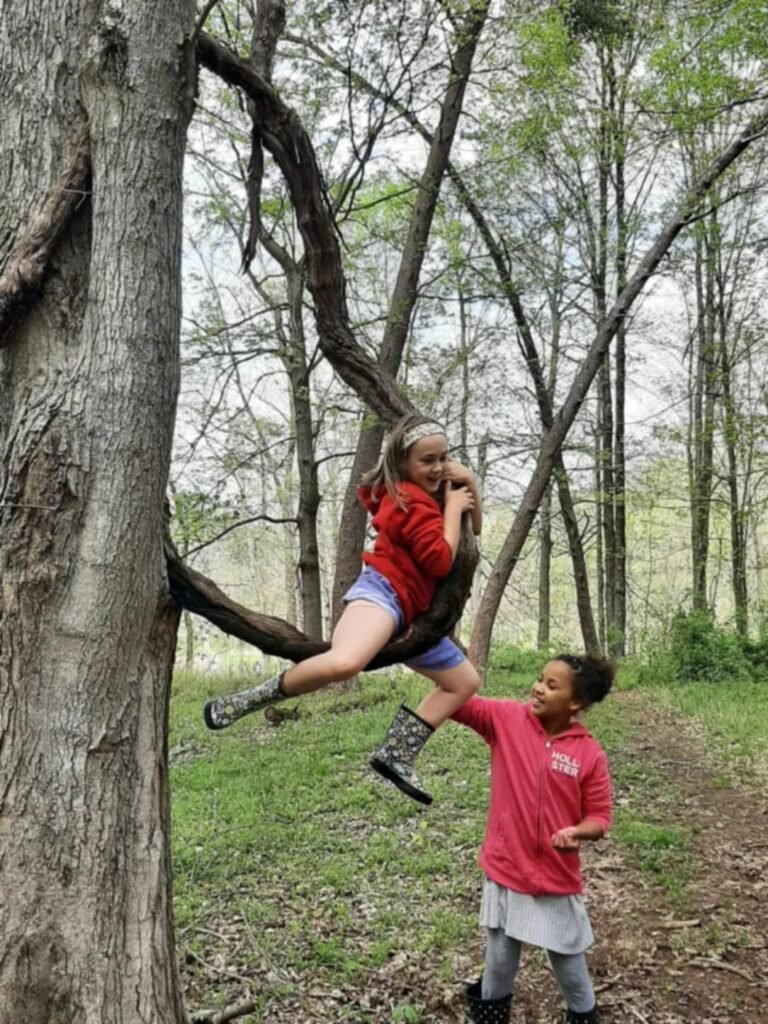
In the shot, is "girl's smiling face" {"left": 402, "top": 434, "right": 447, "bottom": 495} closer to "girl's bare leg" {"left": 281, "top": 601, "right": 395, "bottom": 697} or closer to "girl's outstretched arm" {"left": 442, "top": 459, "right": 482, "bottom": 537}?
"girl's outstretched arm" {"left": 442, "top": 459, "right": 482, "bottom": 537}

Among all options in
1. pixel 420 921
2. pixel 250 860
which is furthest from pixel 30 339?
pixel 250 860

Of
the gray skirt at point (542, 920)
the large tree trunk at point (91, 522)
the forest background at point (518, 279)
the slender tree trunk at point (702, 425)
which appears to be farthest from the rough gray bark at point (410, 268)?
the slender tree trunk at point (702, 425)

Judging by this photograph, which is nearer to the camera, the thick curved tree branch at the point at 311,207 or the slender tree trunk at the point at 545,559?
the thick curved tree branch at the point at 311,207

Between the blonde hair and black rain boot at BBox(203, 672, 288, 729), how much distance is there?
2.66 ft

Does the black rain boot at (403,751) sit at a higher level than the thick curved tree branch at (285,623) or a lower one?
lower

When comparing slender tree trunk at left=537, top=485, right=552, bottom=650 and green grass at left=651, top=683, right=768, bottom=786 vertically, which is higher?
slender tree trunk at left=537, top=485, right=552, bottom=650

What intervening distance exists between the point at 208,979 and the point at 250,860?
4.75 feet

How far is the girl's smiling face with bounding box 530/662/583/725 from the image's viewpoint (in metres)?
2.89

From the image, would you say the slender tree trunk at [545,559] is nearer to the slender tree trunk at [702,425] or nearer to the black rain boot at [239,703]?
the slender tree trunk at [702,425]

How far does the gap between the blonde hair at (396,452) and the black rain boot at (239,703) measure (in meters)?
0.81

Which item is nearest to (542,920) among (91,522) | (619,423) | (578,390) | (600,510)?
(91,522)

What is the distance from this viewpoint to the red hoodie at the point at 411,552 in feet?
9.30

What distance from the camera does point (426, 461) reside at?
3.05 m

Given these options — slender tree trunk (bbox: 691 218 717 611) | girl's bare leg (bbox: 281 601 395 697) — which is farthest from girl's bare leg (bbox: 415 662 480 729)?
slender tree trunk (bbox: 691 218 717 611)
